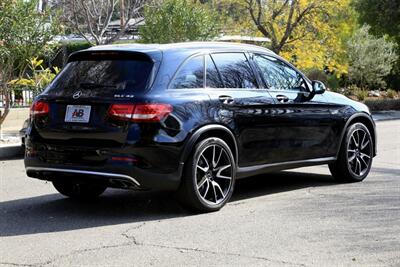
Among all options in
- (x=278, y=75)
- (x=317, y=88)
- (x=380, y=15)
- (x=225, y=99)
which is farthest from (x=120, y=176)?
(x=380, y=15)

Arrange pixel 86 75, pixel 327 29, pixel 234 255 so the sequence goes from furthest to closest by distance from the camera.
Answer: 1. pixel 327 29
2. pixel 86 75
3. pixel 234 255

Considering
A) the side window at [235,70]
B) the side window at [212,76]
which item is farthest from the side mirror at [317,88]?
the side window at [212,76]

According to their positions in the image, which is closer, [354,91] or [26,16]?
[26,16]

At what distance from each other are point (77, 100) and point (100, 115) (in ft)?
1.11

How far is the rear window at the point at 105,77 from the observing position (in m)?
6.89

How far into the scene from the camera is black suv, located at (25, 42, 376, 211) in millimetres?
6699

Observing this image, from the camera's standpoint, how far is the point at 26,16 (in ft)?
45.3

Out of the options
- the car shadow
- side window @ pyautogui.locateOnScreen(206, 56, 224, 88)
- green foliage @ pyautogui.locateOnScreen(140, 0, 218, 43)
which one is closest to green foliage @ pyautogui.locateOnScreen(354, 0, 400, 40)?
green foliage @ pyautogui.locateOnScreen(140, 0, 218, 43)

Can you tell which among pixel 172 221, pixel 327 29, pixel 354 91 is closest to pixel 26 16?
pixel 172 221

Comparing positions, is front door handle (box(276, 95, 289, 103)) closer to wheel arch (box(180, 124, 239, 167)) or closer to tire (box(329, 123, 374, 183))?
wheel arch (box(180, 124, 239, 167))

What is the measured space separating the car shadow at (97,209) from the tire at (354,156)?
0.88 feet

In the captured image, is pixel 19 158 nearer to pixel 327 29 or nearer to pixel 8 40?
pixel 8 40

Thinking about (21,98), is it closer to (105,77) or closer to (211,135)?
(105,77)

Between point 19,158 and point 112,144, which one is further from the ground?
point 112,144
